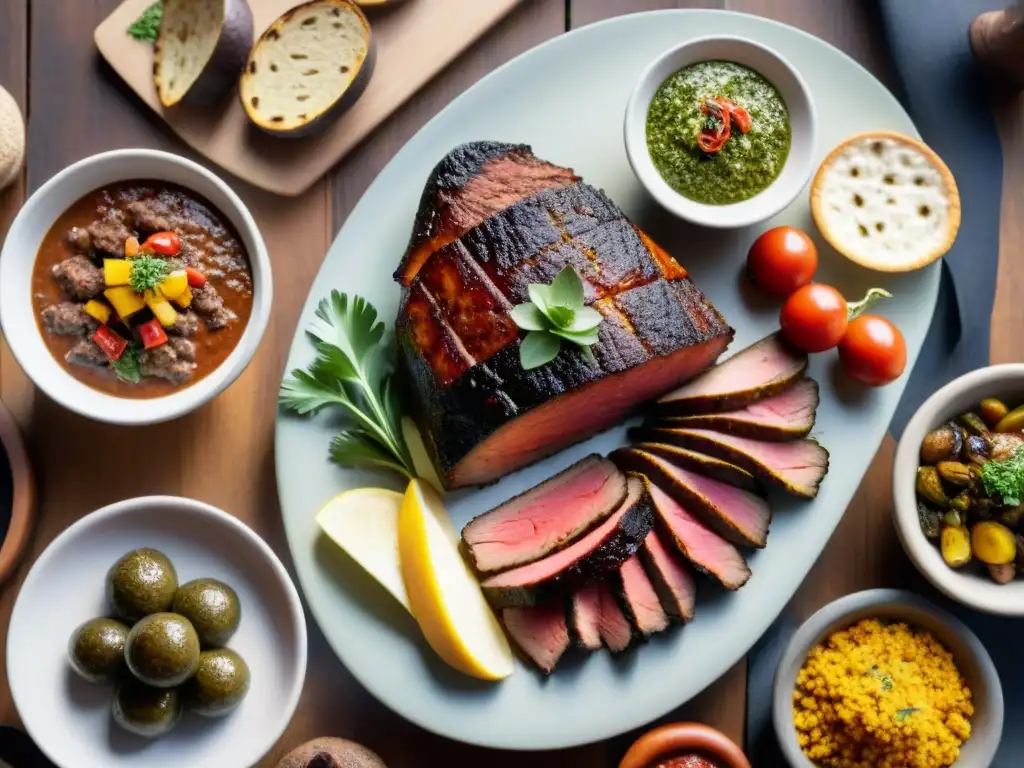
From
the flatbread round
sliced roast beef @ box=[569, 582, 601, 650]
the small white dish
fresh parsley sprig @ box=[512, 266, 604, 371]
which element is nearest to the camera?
fresh parsley sprig @ box=[512, 266, 604, 371]

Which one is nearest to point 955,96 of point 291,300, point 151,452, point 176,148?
point 291,300

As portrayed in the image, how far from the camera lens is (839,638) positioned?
10.6 feet

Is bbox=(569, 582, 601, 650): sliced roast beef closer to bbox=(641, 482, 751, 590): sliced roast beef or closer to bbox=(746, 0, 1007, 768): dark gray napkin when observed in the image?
bbox=(641, 482, 751, 590): sliced roast beef

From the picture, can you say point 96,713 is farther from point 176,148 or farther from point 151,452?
point 176,148

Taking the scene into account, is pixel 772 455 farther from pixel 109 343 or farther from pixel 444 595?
pixel 109 343

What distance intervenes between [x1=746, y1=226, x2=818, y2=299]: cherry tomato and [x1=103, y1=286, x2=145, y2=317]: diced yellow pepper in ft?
5.98

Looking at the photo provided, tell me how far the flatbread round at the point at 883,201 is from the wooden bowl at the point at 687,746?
1.47 meters

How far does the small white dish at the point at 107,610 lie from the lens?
9.82ft

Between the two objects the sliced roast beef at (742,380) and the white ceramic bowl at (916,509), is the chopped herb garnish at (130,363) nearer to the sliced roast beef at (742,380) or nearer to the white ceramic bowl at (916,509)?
A: the sliced roast beef at (742,380)

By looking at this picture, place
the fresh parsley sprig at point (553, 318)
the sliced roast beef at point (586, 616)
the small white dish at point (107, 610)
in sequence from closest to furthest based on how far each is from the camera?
the fresh parsley sprig at point (553, 318)
the small white dish at point (107, 610)
the sliced roast beef at point (586, 616)

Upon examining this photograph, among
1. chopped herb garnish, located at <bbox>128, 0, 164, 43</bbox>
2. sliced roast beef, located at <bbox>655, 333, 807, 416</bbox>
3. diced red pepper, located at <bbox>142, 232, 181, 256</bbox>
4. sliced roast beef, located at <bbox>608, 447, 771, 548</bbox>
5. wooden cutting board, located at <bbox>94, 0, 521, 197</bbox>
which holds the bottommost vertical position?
sliced roast beef, located at <bbox>608, 447, 771, 548</bbox>

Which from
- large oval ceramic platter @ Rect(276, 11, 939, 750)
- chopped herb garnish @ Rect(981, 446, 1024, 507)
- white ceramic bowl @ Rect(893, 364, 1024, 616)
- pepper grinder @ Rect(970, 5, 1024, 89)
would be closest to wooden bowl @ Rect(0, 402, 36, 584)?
large oval ceramic platter @ Rect(276, 11, 939, 750)

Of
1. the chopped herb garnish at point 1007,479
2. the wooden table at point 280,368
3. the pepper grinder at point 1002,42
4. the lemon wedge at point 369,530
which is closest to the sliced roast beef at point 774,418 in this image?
the wooden table at point 280,368

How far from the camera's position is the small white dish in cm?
299
